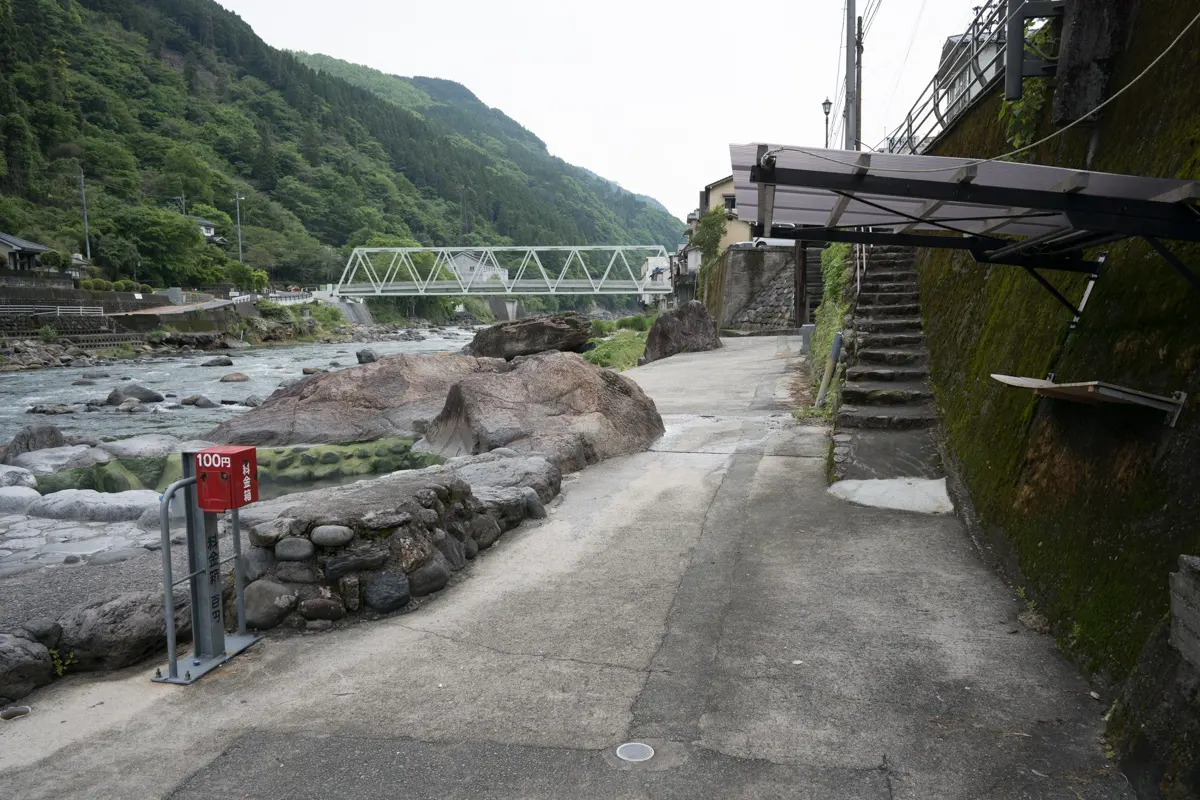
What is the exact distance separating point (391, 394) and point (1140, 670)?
11537 millimetres

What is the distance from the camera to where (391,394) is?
42.9ft

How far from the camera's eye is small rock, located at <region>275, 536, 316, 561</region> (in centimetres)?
491

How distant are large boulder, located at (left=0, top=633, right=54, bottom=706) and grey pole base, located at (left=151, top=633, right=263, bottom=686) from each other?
54 cm

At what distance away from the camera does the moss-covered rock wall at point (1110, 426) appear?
132 inches

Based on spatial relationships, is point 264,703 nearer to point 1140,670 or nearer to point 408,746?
point 408,746

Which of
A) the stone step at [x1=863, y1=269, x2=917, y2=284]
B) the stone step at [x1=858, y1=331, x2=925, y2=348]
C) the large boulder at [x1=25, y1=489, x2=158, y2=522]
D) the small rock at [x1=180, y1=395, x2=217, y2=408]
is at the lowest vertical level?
the small rock at [x1=180, y1=395, x2=217, y2=408]

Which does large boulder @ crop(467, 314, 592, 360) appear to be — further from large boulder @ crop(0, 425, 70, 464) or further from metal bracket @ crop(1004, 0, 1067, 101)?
metal bracket @ crop(1004, 0, 1067, 101)

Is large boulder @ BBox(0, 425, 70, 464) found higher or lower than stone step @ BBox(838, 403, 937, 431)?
lower

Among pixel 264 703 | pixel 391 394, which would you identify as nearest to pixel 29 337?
pixel 391 394

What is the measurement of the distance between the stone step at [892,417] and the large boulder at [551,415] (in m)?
2.65

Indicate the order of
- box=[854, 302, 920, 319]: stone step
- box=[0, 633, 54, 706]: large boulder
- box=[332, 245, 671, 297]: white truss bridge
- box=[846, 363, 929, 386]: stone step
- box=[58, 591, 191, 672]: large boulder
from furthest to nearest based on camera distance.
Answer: box=[332, 245, 671, 297]: white truss bridge, box=[854, 302, 920, 319]: stone step, box=[846, 363, 929, 386]: stone step, box=[58, 591, 191, 672]: large boulder, box=[0, 633, 54, 706]: large boulder

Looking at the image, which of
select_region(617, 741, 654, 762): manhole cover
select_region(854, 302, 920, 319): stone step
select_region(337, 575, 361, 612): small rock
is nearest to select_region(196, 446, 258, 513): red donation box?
select_region(337, 575, 361, 612): small rock

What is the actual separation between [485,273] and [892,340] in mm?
106022

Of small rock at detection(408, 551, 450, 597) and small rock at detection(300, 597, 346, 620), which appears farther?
small rock at detection(408, 551, 450, 597)
